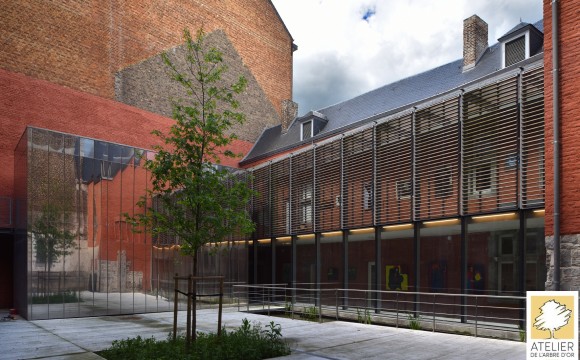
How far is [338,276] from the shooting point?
55.4ft

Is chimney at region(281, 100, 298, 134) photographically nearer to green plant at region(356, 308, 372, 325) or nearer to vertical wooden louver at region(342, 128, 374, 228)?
vertical wooden louver at region(342, 128, 374, 228)

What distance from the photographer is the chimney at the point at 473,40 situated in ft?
66.1

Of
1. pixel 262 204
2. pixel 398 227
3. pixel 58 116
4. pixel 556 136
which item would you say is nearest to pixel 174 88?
pixel 58 116

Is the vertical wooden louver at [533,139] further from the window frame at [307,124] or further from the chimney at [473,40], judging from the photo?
the window frame at [307,124]

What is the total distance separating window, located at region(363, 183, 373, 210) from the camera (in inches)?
617

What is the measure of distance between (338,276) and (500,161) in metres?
7.18

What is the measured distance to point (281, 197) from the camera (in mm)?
19938

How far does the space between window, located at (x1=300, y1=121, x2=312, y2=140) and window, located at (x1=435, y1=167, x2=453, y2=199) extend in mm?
12120

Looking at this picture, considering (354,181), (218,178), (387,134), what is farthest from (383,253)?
(218,178)

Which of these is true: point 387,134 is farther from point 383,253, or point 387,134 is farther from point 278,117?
point 278,117

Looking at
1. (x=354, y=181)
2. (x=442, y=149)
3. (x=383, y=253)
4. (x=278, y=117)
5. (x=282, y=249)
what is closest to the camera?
(x=442, y=149)

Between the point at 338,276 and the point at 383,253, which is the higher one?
the point at 383,253

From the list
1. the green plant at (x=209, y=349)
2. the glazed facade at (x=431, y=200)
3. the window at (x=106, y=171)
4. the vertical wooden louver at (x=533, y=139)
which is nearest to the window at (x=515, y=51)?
the glazed facade at (x=431, y=200)

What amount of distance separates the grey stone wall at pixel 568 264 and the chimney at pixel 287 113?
19818mm
